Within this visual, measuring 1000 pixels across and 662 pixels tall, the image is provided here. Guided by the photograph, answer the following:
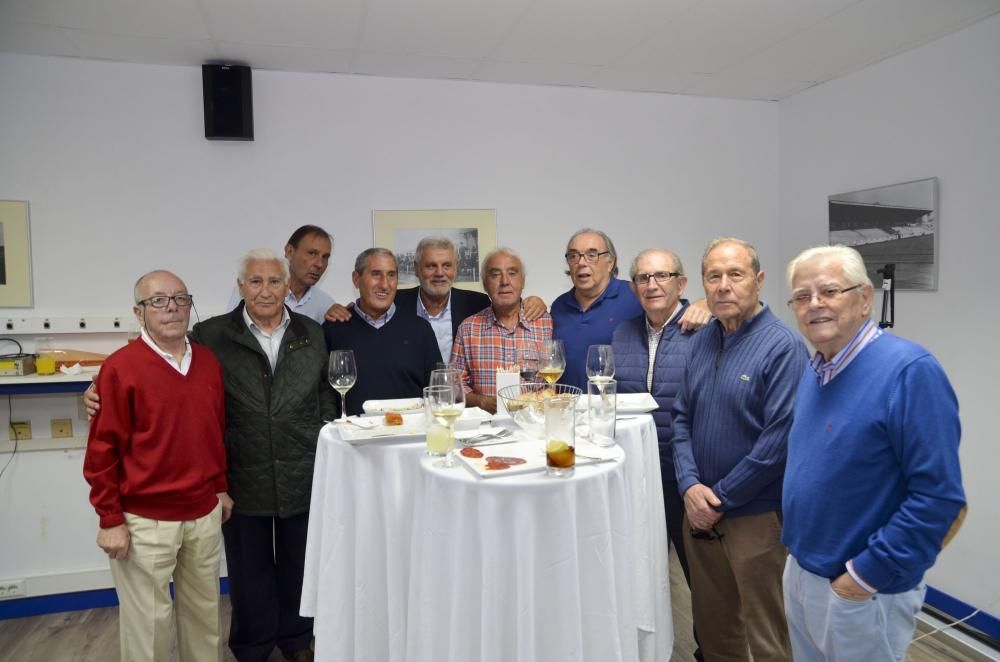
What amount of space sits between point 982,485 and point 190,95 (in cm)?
540

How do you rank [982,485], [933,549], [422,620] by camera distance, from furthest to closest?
[982,485] < [422,620] < [933,549]

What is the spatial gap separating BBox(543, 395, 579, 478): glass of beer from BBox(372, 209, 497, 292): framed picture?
2.84 meters

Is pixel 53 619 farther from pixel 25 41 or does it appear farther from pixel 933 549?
pixel 933 549

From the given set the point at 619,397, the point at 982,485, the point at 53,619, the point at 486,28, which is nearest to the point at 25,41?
the point at 486,28

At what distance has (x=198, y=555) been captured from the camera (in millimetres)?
2438

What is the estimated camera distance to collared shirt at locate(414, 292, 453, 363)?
3303 millimetres

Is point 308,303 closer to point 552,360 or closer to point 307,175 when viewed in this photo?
point 307,175

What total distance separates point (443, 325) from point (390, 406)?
0.96 meters

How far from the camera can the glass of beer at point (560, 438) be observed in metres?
1.63

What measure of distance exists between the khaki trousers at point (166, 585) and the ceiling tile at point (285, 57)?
106 inches

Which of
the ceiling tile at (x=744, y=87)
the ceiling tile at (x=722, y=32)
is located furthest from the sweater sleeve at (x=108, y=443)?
the ceiling tile at (x=744, y=87)

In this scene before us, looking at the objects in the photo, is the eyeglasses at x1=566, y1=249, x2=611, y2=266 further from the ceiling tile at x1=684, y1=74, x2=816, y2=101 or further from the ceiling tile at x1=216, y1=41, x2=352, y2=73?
the ceiling tile at x1=684, y1=74, x2=816, y2=101

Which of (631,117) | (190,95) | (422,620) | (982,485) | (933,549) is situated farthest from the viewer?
(631,117)

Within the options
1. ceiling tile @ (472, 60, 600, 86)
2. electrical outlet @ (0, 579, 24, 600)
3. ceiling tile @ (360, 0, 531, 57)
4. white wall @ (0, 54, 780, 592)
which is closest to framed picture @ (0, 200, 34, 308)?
white wall @ (0, 54, 780, 592)
